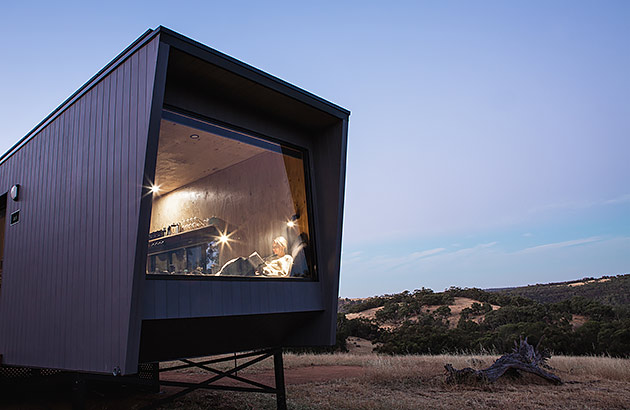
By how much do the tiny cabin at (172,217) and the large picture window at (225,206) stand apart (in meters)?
0.01

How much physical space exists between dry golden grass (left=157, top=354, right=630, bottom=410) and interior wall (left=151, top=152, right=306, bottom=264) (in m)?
2.77

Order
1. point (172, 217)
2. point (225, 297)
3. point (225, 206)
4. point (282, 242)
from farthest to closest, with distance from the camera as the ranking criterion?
point (282, 242)
point (225, 206)
point (225, 297)
point (172, 217)

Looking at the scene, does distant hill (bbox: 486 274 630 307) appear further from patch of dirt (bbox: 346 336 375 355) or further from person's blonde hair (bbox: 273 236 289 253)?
person's blonde hair (bbox: 273 236 289 253)

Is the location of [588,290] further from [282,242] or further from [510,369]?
[282,242]

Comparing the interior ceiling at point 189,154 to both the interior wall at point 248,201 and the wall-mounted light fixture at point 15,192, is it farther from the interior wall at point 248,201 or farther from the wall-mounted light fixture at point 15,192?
the wall-mounted light fixture at point 15,192

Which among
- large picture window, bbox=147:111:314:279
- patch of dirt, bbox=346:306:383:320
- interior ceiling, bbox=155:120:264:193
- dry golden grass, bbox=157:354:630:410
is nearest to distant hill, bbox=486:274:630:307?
patch of dirt, bbox=346:306:383:320

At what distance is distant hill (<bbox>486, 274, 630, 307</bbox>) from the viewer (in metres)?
26.4

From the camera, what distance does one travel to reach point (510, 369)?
834 centimetres

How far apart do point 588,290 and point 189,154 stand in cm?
3235

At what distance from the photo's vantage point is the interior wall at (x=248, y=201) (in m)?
4.47

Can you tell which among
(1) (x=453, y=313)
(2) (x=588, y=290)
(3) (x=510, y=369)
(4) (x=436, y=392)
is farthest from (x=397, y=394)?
(2) (x=588, y=290)

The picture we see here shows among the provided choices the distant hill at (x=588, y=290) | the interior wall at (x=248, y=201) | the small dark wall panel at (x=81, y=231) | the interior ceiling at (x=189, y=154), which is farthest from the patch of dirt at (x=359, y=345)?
the interior ceiling at (x=189, y=154)

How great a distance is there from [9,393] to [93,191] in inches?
201

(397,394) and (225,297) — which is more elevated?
(225,297)
